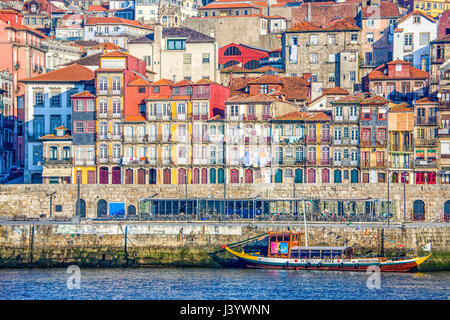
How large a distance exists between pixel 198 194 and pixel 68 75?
25.0 metres

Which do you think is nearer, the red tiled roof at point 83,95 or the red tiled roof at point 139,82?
the red tiled roof at point 83,95

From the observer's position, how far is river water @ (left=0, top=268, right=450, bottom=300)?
44.6m

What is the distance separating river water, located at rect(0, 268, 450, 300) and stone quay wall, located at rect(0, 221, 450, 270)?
1.83 metres

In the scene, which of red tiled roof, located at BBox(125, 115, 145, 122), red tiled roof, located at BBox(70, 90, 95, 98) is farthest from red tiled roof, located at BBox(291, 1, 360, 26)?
red tiled roof, located at BBox(70, 90, 95, 98)

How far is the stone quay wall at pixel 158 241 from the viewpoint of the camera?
191ft

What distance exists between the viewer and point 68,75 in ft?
286

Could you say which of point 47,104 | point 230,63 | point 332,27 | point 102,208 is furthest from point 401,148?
point 47,104

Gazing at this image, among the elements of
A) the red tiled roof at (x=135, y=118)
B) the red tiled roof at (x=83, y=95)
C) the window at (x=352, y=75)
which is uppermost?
the window at (x=352, y=75)

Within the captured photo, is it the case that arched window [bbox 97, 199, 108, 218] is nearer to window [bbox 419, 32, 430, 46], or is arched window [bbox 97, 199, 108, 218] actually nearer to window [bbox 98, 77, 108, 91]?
window [bbox 98, 77, 108, 91]

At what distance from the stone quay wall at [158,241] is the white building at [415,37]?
140 feet

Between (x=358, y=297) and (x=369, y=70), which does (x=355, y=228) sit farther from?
(x=369, y=70)

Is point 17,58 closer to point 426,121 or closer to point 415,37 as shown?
point 426,121

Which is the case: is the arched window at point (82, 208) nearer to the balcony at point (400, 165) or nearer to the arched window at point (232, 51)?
the balcony at point (400, 165)

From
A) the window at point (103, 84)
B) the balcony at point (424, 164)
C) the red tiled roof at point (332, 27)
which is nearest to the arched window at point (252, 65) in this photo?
the red tiled roof at point (332, 27)
